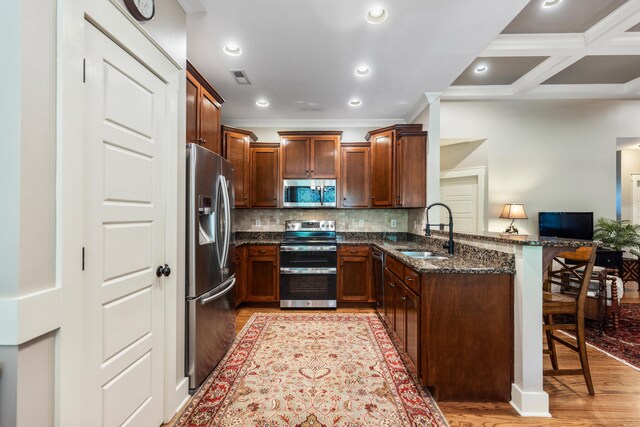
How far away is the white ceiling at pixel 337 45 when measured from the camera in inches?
80.0

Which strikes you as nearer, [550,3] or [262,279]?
[550,3]

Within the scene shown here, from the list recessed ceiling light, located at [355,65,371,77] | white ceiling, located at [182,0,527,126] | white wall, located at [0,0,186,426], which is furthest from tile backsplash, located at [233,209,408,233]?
white wall, located at [0,0,186,426]

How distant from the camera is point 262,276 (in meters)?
3.93

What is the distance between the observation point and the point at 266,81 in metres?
3.16

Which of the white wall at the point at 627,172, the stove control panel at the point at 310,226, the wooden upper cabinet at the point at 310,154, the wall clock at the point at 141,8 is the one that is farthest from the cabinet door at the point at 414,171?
the white wall at the point at 627,172

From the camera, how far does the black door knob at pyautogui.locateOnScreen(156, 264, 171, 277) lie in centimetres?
165

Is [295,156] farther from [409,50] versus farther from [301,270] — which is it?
[409,50]

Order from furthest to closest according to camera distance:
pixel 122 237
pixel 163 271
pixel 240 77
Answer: pixel 240 77, pixel 163 271, pixel 122 237

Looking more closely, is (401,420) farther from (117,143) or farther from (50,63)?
(50,63)

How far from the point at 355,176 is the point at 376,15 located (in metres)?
2.38

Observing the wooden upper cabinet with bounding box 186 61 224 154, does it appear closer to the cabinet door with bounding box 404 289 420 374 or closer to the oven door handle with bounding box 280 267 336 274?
the oven door handle with bounding box 280 267 336 274

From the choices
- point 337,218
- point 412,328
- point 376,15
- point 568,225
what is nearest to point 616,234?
point 568,225

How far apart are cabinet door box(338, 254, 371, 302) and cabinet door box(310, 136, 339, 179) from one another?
128cm

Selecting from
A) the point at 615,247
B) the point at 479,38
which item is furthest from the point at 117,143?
the point at 615,247
